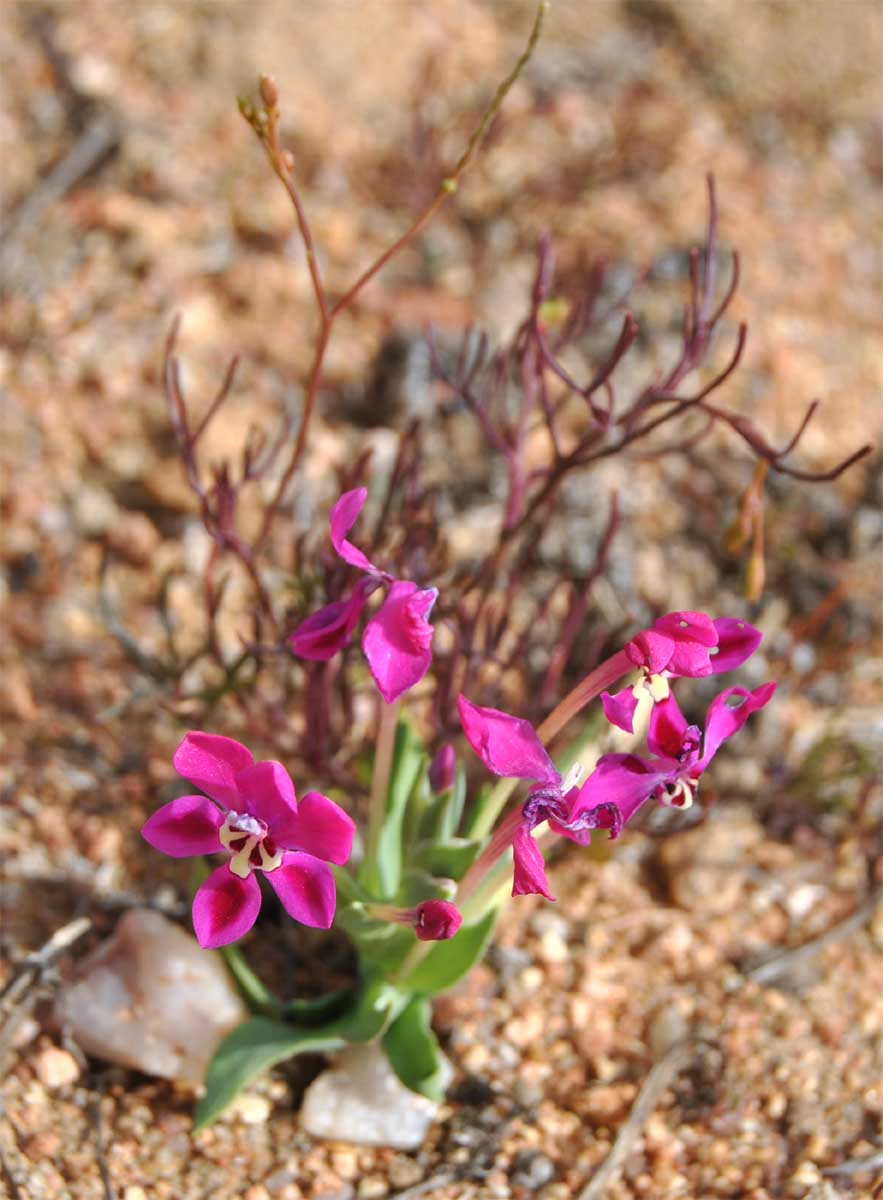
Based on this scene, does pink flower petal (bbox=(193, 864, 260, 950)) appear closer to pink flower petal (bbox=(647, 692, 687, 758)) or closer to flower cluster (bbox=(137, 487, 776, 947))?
flower cluster (bbox=(137, 487, 776, 947))

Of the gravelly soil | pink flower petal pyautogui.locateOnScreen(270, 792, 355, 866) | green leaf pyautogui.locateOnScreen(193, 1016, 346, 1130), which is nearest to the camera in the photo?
pink flower petal pyautogui.locateOnScreen(270, 792, 355, 866)

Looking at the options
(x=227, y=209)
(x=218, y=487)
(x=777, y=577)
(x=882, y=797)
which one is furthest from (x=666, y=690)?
(x=227, y=209)

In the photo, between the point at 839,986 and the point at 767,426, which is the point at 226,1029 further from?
the point at 767,426

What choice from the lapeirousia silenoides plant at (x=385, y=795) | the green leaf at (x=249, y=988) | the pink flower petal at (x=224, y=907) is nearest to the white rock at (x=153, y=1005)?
the green leaf at (x=249, y=988)

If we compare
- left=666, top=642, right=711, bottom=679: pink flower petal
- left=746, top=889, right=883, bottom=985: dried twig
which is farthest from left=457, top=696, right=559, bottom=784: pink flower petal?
left=746, top=889, right=883, bottom=985: dried twig

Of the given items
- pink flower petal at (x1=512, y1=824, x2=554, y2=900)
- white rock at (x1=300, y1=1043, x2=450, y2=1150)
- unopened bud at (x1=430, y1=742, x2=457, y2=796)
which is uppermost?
unopened bud at (x1=430, y1=742, x2=457, y2=796)

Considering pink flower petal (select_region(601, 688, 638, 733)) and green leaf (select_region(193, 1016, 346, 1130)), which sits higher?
pink flower petal (select_region(601, 688, 638, 733))
